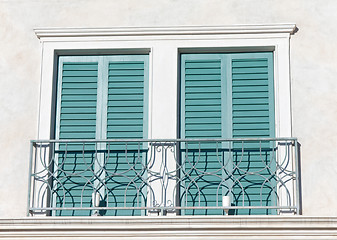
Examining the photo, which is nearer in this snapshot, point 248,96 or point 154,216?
point 154,216

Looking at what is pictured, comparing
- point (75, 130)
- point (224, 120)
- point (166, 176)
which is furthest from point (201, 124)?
point (75, 130)

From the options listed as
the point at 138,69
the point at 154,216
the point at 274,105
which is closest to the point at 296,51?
the point at 274,105

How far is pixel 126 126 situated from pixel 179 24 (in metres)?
1.58

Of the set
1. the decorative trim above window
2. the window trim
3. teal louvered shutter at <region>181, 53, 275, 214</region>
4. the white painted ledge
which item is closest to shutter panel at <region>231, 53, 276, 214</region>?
teal louvered shutter at <region>181, 53, 275, 214</region>

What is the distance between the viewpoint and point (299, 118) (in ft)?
45.1

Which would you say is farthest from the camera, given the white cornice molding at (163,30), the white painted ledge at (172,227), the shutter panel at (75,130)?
the white cornice molding at (163,30)

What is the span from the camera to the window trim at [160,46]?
13.9 meters

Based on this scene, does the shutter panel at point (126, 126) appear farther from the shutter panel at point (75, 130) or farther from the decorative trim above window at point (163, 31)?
the decorative trim above window at point (163, 31)

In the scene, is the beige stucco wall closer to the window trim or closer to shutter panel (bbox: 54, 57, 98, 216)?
the window trim

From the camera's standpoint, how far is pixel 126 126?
1398 cm

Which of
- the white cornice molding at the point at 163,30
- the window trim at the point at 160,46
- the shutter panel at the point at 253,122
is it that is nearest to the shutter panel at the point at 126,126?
the window trim at the point at 160,46

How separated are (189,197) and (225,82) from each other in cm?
166

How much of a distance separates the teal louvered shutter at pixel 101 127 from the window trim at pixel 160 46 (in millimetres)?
159

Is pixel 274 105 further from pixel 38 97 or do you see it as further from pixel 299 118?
pixel 38 97
